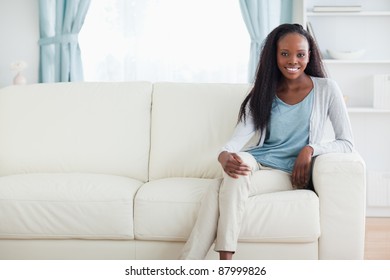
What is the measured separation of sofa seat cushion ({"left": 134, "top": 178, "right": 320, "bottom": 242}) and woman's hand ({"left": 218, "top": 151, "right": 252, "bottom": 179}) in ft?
0.30

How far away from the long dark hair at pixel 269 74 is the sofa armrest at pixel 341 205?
0.38 metres

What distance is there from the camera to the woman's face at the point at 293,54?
2.68 m

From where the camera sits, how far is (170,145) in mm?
3064

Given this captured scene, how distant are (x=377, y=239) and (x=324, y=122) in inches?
41.0

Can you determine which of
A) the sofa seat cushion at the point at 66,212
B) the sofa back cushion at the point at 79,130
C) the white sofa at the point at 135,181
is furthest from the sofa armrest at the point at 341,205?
the sofa back cushion at the point at 79,130

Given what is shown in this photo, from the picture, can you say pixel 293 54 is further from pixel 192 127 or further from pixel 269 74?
pixel 192 127

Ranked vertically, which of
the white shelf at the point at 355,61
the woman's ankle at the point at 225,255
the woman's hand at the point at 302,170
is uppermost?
the white shelf at the point at 355,61

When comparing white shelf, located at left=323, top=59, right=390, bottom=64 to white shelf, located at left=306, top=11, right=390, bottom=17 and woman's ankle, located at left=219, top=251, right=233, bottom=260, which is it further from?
woman's ankle, located at left=219, top=251, right=233, bottom=260

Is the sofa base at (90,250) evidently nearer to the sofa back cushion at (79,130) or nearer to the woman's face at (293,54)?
the sofa back cushion at (79,130)

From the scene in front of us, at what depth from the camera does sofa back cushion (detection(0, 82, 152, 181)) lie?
3088 millimetres

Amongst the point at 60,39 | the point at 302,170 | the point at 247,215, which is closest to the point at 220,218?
the point at 247,215

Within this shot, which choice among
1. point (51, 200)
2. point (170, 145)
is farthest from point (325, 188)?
point (51, 200)

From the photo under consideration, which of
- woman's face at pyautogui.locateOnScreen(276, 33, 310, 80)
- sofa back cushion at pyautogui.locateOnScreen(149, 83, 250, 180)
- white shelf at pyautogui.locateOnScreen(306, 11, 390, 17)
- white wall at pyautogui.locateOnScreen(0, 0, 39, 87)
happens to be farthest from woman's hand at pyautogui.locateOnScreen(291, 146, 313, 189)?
white wall at pyautogui.locateOnScreen(0, 0, 39, 87)
